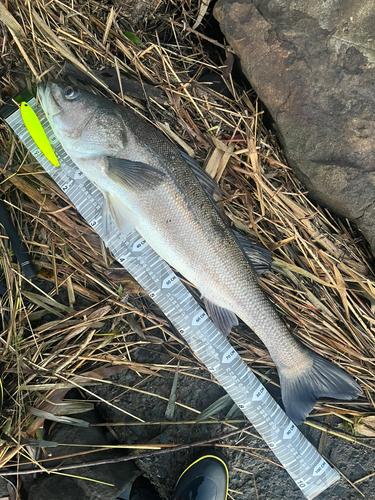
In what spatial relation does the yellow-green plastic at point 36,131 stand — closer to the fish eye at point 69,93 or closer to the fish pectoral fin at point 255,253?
the fish eye at point 69,93

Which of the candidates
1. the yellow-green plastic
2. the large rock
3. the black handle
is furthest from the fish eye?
the large rock

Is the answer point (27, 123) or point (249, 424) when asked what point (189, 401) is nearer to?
point (249, 424)

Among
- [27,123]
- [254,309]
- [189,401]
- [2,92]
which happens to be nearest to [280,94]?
[254,309]

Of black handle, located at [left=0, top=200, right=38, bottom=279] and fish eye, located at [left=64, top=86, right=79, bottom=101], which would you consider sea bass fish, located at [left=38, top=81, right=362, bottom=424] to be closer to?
fish eye, located at [left=64, top=86, right=79, bottom=101]

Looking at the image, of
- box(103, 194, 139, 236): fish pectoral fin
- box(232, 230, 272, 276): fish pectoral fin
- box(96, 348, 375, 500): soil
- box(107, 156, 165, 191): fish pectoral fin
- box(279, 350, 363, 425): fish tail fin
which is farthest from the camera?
box(96, 348, 375, 500): soil

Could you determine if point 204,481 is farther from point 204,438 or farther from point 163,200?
point 163,200

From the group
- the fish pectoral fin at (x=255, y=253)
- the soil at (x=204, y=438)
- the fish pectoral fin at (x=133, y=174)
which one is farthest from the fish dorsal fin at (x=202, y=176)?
the soil at (x=204, y=438)
